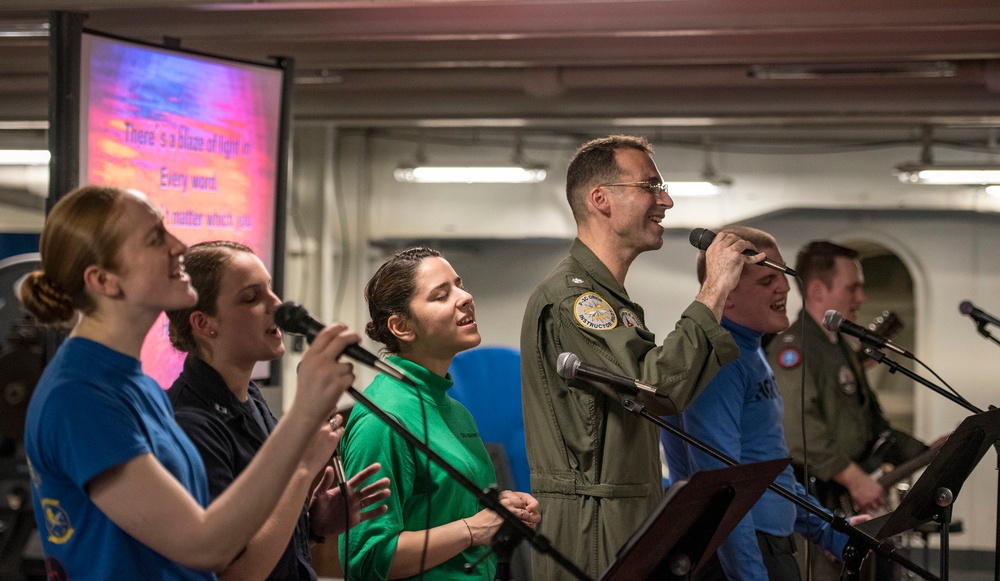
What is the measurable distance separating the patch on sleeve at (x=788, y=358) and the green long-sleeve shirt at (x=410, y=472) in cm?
240

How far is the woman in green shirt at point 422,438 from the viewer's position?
2.21 meters

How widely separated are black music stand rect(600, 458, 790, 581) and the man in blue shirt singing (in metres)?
0.69

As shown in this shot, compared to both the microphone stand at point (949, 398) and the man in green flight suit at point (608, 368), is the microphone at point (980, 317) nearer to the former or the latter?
the microphone stand at point (949, 398)

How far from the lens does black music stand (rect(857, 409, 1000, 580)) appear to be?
8.61ft

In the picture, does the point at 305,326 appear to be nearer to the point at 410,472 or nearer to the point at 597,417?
the point at 410,472

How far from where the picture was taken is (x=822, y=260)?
4.88 metres

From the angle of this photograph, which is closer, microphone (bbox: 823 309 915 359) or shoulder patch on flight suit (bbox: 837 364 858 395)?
microphone (bbox: 823 309 915 359)

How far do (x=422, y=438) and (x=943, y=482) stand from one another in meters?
1.35

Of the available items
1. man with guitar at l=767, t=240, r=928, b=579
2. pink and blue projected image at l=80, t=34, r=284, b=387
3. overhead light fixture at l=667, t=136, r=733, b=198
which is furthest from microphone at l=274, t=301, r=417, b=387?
overhead light fixture at l=667, t=136, r=733, b=198

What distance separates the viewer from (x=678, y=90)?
256 inches


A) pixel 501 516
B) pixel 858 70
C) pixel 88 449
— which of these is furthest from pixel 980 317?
pixel 858 70

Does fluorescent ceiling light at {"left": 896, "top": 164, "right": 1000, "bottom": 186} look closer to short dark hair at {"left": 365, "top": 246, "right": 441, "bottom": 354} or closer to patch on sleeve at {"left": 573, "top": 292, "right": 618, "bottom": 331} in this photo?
patch on sleeve at {"left": 573, "top": 292, "right": 618, "bottom": 331}

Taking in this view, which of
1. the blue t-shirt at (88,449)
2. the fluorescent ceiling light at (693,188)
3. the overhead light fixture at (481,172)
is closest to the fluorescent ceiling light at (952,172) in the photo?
the fluorescent ceiling light at (693,188)

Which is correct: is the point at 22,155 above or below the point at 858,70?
below
